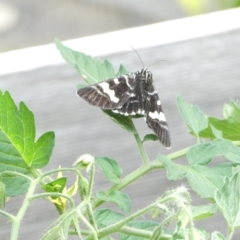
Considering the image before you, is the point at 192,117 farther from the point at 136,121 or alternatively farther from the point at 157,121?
the point at 136,121

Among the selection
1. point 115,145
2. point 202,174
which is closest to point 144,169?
point 202,174

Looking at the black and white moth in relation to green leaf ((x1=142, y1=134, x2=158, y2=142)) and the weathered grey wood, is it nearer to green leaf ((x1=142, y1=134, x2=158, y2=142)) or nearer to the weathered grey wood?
green leaf ((x1=142, y1=134, x2=158, y2=142))

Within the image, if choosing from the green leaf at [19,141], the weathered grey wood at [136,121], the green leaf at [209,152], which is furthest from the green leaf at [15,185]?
the weathered grey wood at [136,121]

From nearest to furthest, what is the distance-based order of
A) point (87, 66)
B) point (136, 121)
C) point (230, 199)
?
point (230, 199)
point (87, 66)
point (136, 121)

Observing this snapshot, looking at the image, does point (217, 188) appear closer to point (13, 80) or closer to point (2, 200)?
point (2, 200)

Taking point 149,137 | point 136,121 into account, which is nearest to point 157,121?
point 149,137

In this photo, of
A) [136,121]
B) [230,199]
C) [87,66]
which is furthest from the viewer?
[136,121]

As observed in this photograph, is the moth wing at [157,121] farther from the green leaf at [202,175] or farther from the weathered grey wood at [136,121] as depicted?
the weathered grey wood at [136,121]

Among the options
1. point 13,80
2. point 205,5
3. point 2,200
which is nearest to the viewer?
point 2,200

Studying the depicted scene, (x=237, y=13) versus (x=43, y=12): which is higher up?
(x=43, y=12)
